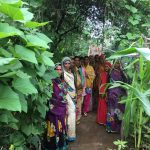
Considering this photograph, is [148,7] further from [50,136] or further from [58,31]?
[50,136]

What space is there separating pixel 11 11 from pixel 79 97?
3.65 metres

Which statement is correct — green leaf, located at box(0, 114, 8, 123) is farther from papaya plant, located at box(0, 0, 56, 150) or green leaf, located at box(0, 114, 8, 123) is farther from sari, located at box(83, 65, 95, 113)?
sari, located at box(83, 65, 95, 113)

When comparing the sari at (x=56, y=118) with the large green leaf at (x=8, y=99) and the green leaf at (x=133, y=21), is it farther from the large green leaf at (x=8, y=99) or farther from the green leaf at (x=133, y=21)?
the large green leaf at (x=8, y=99)

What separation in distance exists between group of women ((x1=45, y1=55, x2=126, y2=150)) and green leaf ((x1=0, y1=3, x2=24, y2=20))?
1883mm

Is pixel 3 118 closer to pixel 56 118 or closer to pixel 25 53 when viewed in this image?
pixel 25 53

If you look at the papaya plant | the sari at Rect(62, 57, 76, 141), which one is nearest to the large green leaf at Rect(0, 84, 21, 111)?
the papaya plant

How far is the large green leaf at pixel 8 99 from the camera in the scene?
1739 mm

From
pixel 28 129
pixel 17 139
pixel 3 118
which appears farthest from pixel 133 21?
pixel 3 118

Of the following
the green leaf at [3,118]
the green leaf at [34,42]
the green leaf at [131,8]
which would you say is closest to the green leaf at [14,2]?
the green leaf at [34,42]

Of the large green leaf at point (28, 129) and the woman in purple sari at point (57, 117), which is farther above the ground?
the large green leaf at point (28, 129)

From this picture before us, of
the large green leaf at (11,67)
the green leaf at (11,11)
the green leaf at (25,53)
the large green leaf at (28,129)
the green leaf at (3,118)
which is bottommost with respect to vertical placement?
the large green leaf at (28,129)

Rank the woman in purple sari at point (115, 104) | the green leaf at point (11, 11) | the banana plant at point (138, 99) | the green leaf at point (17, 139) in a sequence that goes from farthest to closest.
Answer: the woman in purple sari at point (115, 104) → the banana plant at point (138, 99) → the green leaf at point (17, 139) → the green leaf at point (11, 11)

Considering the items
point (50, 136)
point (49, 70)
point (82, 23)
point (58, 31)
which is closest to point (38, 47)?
point (49, 70)

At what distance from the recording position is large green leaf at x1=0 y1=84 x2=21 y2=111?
5.71 ft
